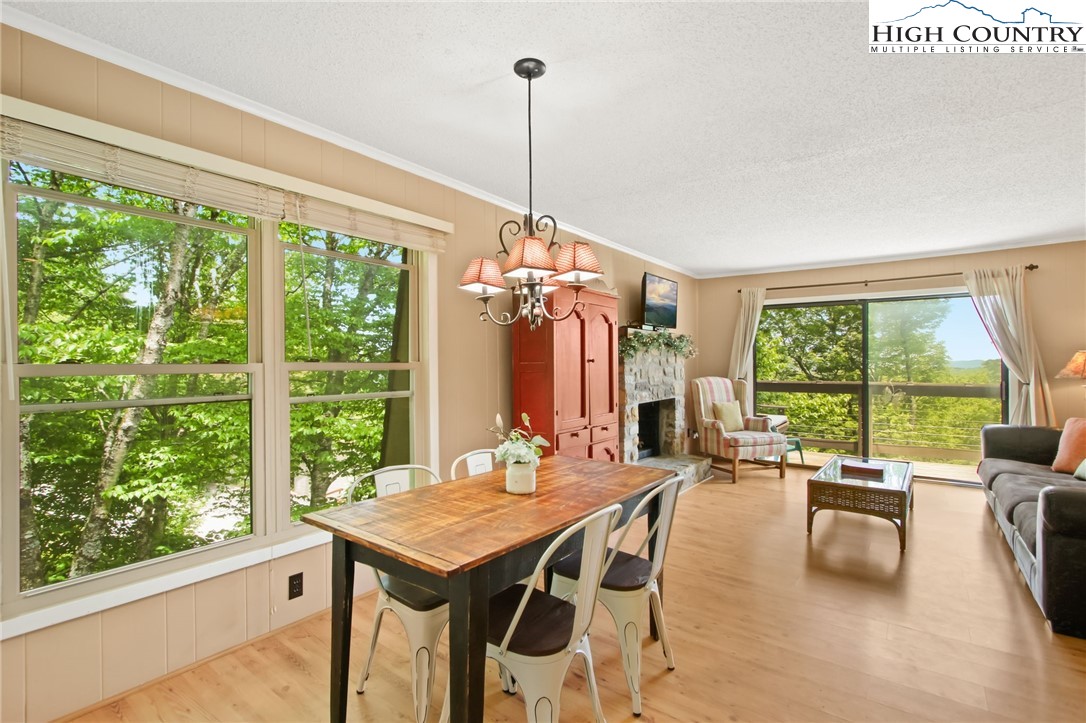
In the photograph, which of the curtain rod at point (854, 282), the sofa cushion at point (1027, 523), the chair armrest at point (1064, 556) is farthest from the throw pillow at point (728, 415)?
the chair armrest at point (1064, 556)

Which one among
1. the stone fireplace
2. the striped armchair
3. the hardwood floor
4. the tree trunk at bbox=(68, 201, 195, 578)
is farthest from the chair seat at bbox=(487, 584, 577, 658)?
the striped armchair

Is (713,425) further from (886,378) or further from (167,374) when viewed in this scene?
(167,374)

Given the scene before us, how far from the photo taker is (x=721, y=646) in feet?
7.73

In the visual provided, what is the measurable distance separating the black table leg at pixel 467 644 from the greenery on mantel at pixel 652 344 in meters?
3.71

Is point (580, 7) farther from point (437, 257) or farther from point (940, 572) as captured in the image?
point (940, 572)

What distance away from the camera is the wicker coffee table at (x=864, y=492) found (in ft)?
11.7

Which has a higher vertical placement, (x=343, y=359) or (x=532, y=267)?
(x=532, y=267)

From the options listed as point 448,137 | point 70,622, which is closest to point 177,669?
point 70,622

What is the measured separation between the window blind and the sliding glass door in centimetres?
539

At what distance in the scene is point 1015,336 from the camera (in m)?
5.01

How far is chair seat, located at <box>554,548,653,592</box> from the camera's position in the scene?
6.57 ft

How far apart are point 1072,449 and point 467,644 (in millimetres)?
4963

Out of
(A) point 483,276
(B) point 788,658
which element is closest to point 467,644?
(A) point 483,276

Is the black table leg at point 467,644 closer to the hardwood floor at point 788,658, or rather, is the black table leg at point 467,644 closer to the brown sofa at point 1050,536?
the hardwood floor at point 788,658
